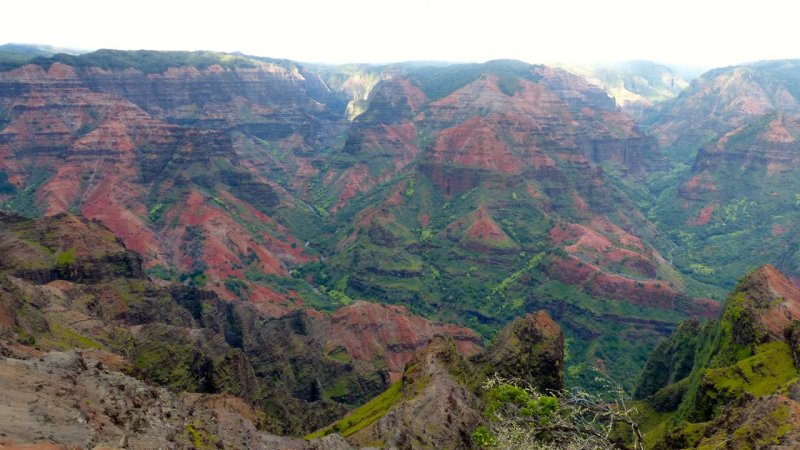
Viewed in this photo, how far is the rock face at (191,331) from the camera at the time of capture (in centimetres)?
8269

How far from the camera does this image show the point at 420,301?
180125 millimetres

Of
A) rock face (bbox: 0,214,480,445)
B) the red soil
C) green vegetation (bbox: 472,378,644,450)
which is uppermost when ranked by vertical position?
green vegetation (bbox: 472,378,644,450)

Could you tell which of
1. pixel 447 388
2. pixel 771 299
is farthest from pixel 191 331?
pixel 771 299

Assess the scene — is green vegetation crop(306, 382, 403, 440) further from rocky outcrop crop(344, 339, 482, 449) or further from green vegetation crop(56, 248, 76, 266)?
green vegetation crop(56, 248, 76, 266)

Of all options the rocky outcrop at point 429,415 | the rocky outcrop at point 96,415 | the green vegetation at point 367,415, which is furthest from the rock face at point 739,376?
the rocky outcrop at point 96,415

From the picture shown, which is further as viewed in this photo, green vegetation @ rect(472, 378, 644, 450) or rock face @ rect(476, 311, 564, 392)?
rock face @ rect(476, 311, 564, 392)

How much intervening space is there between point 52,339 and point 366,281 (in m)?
114

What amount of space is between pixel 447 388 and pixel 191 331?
53.7 meters

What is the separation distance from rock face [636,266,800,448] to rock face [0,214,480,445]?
37364mm

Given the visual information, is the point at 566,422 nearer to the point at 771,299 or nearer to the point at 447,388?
the point at 447,388

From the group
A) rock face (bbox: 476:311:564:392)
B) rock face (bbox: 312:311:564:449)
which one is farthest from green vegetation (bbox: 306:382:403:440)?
rock face (bbox: 476:311:564:392)

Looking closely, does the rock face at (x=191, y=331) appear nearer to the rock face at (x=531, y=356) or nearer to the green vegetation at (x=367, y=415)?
the green vegetation at (x=367, y=415)

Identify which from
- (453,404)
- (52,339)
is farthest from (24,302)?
(453,404)

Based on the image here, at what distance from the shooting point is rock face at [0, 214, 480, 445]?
82.7m
